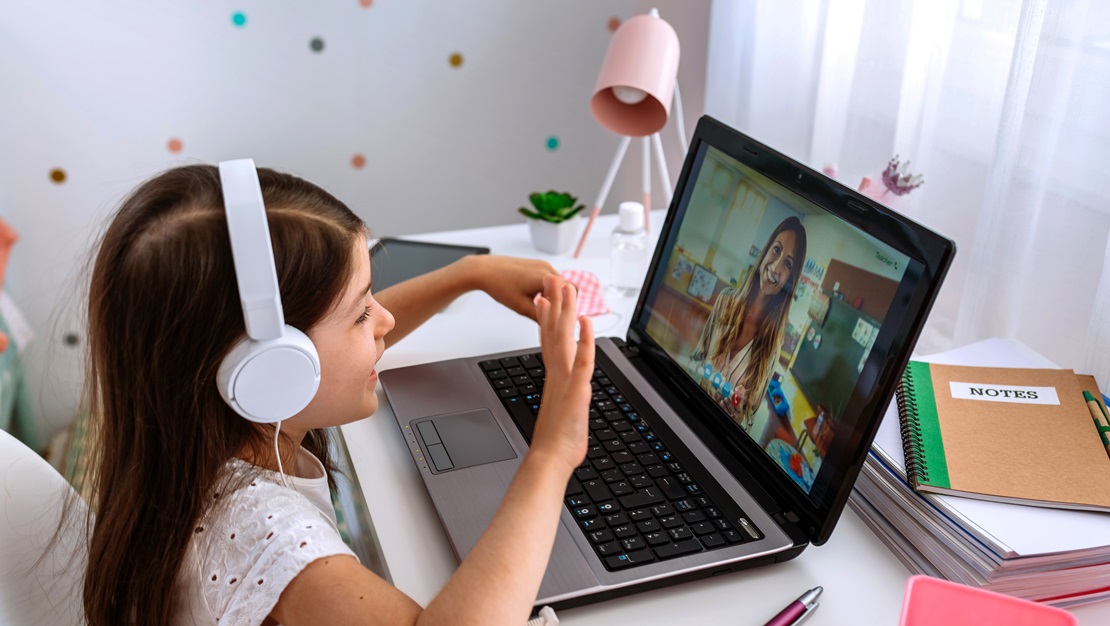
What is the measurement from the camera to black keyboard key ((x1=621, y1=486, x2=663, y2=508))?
30.0 inches

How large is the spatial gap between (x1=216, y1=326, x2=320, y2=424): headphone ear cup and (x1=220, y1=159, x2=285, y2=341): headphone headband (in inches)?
1.0

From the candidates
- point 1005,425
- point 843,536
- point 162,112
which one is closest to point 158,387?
point 843,536

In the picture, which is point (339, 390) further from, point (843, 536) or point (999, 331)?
point (999, 331)

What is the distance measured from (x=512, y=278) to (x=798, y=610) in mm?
508

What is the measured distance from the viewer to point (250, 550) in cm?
67

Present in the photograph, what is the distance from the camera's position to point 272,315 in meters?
0.62

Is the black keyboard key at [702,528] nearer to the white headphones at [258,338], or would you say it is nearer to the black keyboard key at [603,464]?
the black keyboard key at [603,464]

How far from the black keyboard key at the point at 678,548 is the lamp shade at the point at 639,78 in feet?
2.05

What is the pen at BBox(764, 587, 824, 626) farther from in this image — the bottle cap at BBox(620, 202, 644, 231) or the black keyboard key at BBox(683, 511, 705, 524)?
the bottle cap at BBox(620, 202, 644, 231)

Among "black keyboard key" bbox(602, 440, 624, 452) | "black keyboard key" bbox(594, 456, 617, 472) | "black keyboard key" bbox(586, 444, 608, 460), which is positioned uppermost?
"black keyboard key" bbox(602, 440, 624, 452)

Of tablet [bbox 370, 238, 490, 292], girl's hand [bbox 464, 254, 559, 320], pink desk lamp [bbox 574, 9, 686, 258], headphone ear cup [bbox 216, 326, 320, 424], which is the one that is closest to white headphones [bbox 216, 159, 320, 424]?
headphone ear cup [bbox 216, 326, 320, 424]

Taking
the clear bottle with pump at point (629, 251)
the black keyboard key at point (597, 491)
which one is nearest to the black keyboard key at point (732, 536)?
the black keyboard key at point (597, 491)

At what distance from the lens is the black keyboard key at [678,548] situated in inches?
27.9

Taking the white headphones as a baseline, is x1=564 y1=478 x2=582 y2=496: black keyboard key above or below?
below
